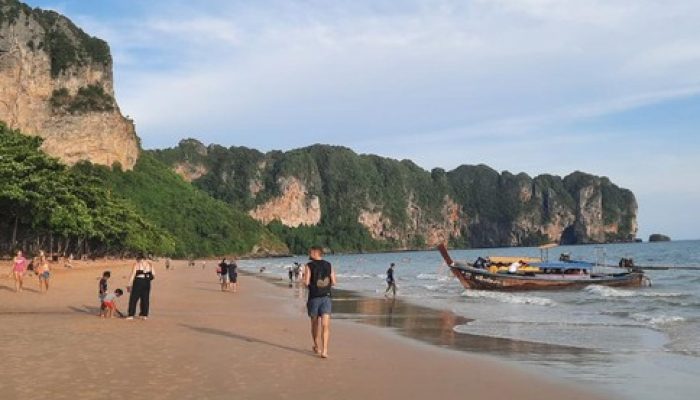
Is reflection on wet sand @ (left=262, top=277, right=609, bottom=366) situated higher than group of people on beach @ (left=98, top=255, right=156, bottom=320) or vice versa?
group of people on beach @ (left=98, top=255, right=156, bottom=320)

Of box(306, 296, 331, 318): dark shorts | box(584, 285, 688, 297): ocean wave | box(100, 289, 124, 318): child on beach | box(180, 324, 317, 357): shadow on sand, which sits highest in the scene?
box(306, 296, 331, 318): dark shorts

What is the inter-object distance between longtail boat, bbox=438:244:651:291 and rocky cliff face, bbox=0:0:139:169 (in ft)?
271

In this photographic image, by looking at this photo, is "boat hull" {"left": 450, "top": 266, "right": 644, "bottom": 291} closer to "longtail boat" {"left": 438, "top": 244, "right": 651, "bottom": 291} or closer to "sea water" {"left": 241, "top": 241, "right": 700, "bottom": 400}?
"longtail boat" {"left": 438, "top": 244, "right": 651, "bottom": 291}

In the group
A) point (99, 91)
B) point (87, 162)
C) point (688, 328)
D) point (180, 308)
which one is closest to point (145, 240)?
point (87, 162)

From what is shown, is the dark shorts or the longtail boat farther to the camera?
the longtail boat

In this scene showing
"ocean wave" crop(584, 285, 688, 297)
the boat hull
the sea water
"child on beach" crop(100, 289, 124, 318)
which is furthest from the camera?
the boat hull

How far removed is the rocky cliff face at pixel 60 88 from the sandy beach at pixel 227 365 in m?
94.6

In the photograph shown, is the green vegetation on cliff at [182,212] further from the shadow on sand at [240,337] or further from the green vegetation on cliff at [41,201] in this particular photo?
the shadow on sand at [240,337]

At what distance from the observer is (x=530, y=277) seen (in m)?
37.7

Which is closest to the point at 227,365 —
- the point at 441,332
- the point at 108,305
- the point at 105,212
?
the point at 108,305

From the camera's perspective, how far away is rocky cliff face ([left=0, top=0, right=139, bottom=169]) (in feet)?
331

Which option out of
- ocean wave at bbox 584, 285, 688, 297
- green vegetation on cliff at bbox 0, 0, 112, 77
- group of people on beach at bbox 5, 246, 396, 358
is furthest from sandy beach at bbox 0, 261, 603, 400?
green vegetation on cliff at bbox 0, 0, 112, 77

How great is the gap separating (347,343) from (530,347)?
3.86 meters

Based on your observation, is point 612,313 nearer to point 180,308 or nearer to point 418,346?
point 418,346
